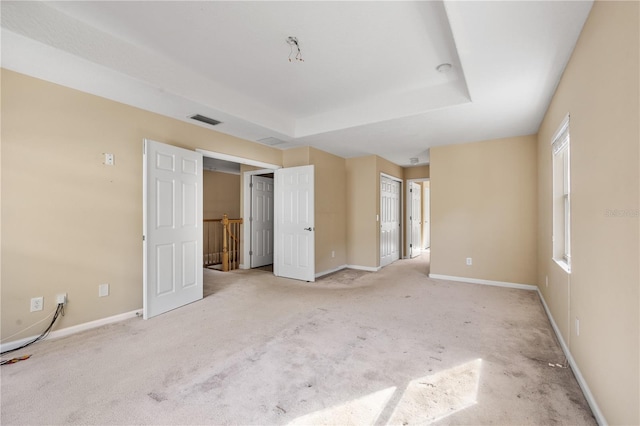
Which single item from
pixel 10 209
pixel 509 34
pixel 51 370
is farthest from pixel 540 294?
pixel 10 209

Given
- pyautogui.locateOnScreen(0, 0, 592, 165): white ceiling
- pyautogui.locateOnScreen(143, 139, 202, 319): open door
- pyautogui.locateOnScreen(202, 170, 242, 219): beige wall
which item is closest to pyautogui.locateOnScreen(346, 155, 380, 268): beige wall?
pyautogui.locateOnScreen(0, 0, 592, 165): white ceiling

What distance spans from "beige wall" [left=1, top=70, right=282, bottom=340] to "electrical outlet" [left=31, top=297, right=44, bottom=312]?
4 cm

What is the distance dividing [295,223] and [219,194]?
348 cm

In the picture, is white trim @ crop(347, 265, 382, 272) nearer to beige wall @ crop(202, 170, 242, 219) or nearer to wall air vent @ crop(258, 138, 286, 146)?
wall air vent @ crop(258, 138, 286, 146)

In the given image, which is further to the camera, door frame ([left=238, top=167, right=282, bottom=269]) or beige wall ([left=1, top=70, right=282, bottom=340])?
door frame ([left=238, top=167, right=282, bottom=269])

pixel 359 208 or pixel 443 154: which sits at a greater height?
pixel 443 154

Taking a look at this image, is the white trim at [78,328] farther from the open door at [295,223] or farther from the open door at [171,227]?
the open door at [295,223]

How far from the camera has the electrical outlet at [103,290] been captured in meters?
2.91

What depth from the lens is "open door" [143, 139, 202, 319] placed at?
3.12 metres

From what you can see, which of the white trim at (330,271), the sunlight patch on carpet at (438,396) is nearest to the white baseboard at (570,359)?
the sunlight patch on carpet at (438,396)

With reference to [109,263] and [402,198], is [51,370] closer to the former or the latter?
[109,263]

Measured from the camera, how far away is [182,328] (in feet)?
9.38

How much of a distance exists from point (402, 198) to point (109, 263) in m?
6.15

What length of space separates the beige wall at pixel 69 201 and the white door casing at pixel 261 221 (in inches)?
109
